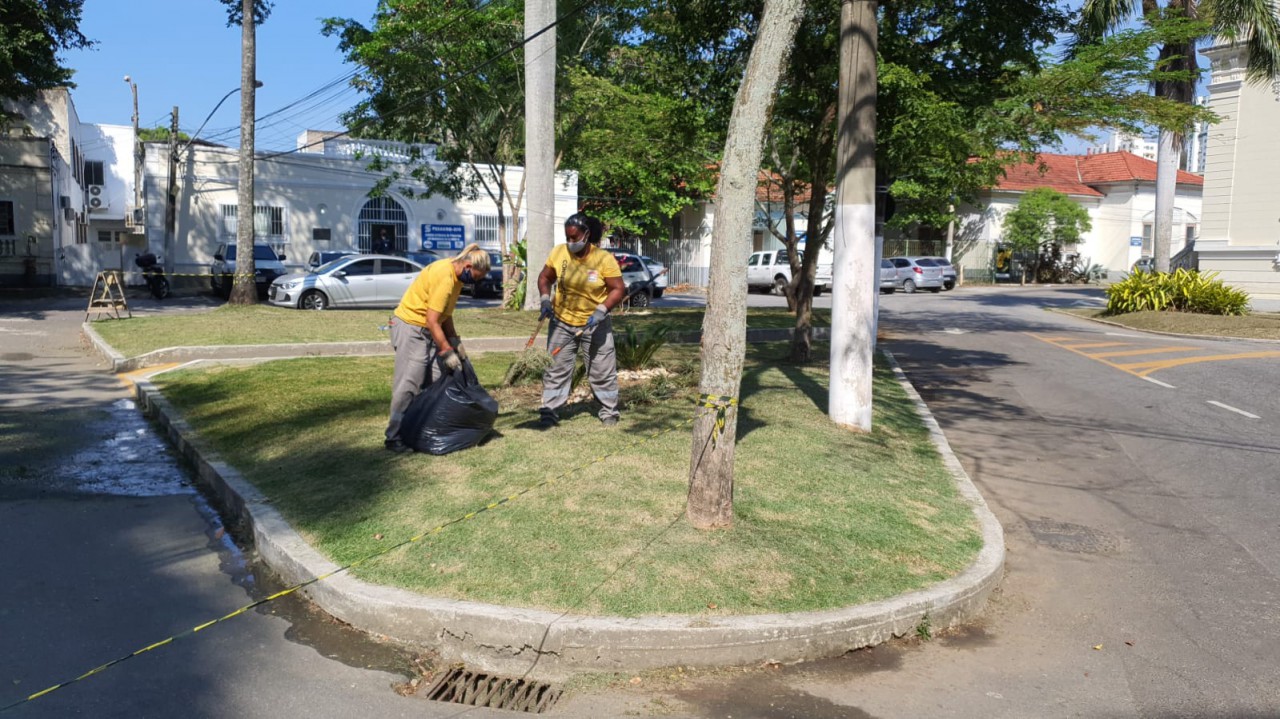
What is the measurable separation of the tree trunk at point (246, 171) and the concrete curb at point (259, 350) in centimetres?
502

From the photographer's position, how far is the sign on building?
1447 inches

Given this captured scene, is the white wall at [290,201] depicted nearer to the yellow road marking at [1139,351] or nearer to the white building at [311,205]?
Answer: the white building at [311,205]

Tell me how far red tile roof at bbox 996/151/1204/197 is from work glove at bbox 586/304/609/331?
144ft

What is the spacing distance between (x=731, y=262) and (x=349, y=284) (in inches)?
745

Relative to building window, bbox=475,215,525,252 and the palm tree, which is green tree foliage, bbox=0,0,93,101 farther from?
the palm tree

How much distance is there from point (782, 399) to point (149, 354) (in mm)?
8249

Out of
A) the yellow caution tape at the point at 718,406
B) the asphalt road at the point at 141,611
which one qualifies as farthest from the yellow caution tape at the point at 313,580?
the yellow caution tape at the point at 718,406

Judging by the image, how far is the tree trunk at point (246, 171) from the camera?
815 inches

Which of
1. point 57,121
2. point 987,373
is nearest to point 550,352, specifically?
point 987,373

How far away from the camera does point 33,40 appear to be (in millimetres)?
20375

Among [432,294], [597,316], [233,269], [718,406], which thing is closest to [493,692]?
[718,406]

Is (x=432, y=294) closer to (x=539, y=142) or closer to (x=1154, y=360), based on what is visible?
(x=539, y=142)

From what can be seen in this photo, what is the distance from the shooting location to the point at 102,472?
24.9 feet

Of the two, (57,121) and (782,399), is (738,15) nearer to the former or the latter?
(782,399)
